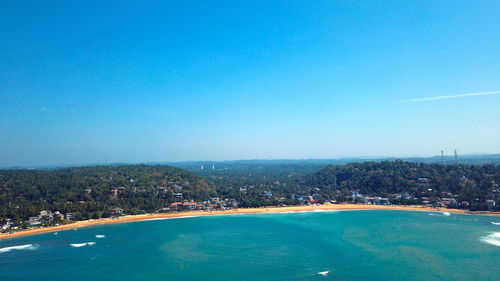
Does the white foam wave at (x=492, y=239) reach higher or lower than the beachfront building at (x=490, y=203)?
lower

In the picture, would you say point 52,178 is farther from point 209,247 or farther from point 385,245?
point 385,245

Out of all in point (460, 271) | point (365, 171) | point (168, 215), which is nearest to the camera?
point (460, 271)

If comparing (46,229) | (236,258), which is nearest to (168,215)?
(46,229)

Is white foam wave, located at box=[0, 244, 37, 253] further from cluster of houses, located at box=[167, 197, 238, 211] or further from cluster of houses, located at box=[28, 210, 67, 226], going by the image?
cluster of houses, located at box=[167, 197, 238, 211]

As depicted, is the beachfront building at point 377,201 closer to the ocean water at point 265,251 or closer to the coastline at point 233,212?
the coastline at point 233,212

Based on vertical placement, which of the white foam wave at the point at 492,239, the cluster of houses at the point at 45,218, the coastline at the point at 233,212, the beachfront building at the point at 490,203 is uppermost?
the beachfront building at the point at 490,203

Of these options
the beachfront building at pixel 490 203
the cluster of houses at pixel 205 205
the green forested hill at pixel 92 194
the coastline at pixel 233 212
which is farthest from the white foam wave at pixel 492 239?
the green forested hill at pixel 92 194
